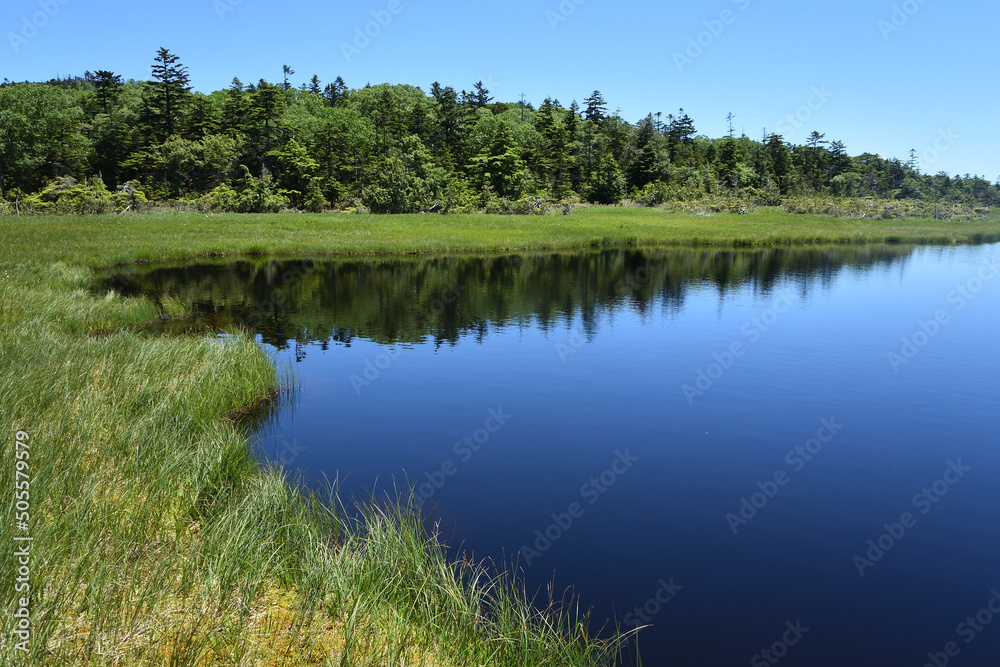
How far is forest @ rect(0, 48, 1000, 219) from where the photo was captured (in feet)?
250

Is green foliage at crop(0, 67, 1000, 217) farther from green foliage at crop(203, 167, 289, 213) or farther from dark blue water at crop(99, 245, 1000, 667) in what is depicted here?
dark blue water at crop(99, 245, 1000, 667)

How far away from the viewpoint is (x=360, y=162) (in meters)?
88.1

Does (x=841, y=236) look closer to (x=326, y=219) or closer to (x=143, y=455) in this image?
(x=326, y=219)

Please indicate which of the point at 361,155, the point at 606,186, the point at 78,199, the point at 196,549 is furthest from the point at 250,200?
the point at 196,549

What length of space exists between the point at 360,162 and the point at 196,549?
87.5 meters

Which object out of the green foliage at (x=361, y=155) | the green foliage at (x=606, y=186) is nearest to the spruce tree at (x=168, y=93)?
the green foliage at (x=361, y=155)

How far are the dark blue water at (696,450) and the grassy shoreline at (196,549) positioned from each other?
5.09ft

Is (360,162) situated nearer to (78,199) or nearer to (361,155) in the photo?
(361,155)

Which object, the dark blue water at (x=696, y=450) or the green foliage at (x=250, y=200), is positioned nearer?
the dark blue water at (x=696, y=450)

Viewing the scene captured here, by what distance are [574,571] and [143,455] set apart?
5.65m

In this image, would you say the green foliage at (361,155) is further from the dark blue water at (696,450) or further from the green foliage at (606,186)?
the dark blue water at (696,450)

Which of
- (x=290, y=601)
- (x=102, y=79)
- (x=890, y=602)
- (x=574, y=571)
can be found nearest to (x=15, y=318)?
(x=290, y=601)

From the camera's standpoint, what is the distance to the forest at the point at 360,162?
76.1 metres

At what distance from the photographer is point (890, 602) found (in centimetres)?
765
